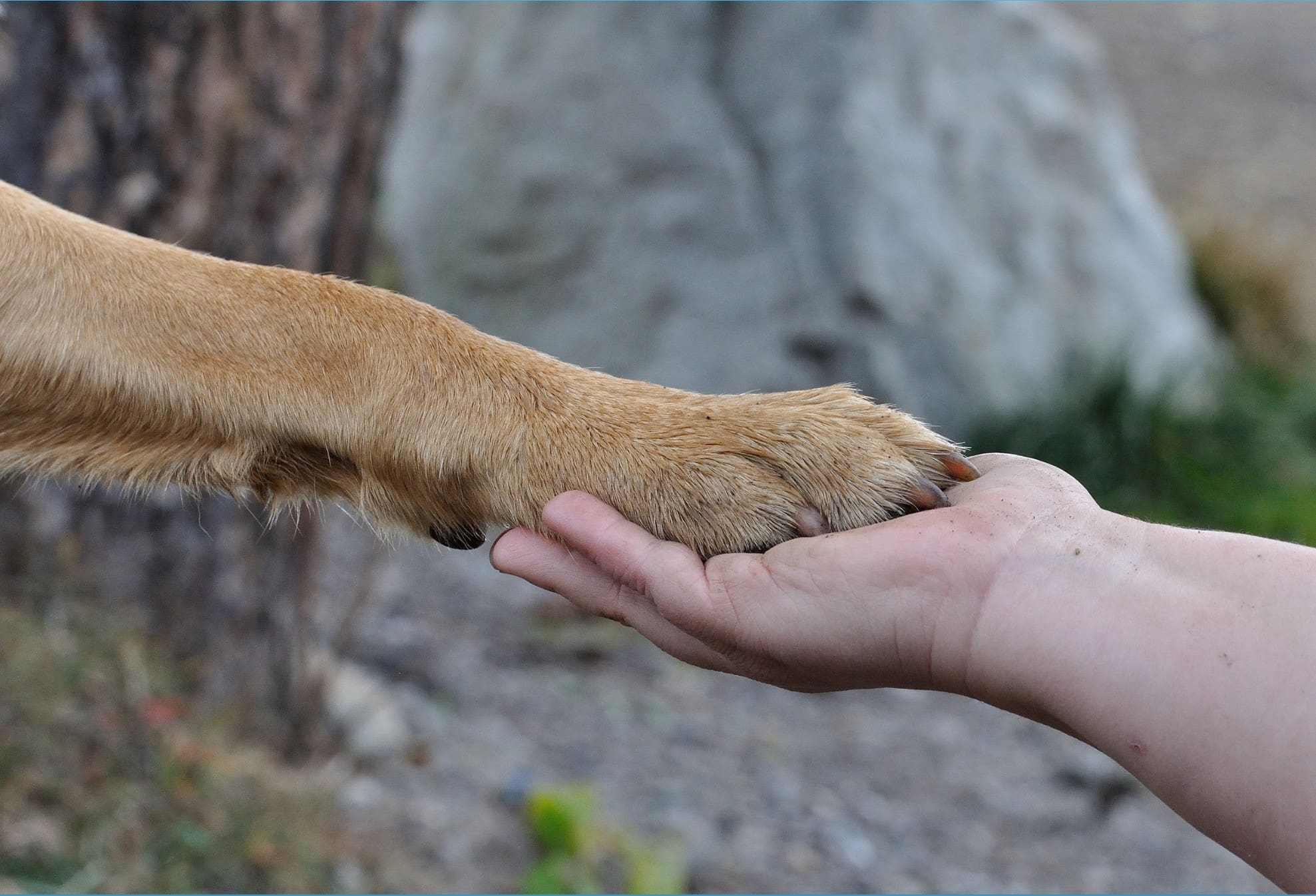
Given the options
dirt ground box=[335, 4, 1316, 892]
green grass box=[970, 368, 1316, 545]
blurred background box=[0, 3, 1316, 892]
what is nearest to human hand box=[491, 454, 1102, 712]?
blurred background box=[0, 3, 1316, 892]

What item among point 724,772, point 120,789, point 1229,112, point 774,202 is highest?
point 1229,112

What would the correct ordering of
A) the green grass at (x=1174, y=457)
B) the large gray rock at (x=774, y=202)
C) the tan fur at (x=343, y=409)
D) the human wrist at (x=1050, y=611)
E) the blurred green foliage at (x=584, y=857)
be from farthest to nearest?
the green grass at (x=1174, y=457), the large gray rock at (x=774, y=202), the blurred green foliage at (x=584, y=857), the tan fur at (x=343, y=409), the human wrist at (x=1050, y=611)

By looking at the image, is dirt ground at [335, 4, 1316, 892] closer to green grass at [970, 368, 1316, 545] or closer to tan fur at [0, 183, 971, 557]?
tan fur at [0, 183, 971, 557]

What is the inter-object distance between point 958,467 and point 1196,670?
564mm

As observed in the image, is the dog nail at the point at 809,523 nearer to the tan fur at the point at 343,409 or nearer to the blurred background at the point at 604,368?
the tan fur at the point at 343,409

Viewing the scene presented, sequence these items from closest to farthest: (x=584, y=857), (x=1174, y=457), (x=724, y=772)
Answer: (x=584, y=857)
(x=724, y=772)
(x=1174, y=457)

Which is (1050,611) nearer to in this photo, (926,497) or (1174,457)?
(926,497)

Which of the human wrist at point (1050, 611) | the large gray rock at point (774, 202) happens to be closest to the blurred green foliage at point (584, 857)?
the human wrist at point (1050, 611)

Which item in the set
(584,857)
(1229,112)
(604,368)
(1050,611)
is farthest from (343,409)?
(1229,112)

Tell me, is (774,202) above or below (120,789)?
above

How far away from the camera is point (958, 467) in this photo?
1.92m

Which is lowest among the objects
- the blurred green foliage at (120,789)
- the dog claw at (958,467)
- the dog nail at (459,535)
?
the blurred green foliage at (120,789)

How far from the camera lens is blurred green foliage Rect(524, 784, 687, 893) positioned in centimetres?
344

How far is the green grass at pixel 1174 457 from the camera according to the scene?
6797mm
